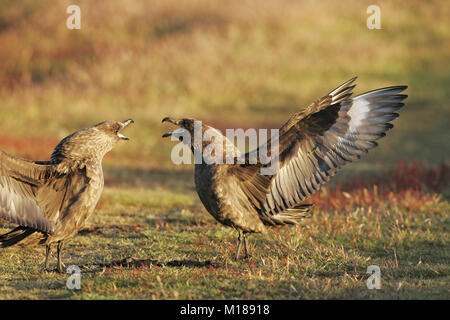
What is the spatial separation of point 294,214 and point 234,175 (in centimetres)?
96

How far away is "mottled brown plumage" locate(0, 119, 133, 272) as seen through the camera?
641 centimetres

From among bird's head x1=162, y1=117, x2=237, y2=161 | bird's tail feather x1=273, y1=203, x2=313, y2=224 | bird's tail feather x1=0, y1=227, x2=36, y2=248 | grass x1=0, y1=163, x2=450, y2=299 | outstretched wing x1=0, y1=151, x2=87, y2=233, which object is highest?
bird's head x1=162, y1=117, x2=237, y2=161

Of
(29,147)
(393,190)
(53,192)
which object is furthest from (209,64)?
(53,192)

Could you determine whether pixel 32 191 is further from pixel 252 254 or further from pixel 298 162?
pixel 298 162

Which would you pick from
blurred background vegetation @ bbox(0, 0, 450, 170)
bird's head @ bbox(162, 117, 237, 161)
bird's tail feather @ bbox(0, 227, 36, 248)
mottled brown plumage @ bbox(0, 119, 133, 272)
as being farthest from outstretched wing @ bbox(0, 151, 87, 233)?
blurred background vegetation @ bbox(0, 0, 450, 170)

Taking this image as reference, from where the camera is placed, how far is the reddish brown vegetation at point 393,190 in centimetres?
1039

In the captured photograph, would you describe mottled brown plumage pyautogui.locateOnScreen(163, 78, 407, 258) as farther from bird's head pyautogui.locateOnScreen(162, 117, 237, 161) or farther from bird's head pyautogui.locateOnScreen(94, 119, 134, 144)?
bird's head pyautogui.locateOnScreen(94, 119, 134, 144)

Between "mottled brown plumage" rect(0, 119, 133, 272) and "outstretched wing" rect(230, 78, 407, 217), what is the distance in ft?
5.29

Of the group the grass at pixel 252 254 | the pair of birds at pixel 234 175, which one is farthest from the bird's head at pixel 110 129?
the grass at pixel 252 254

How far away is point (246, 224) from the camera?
6918 millimetres

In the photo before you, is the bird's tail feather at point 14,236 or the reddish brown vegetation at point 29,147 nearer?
the bird's tail feather at point 14,236

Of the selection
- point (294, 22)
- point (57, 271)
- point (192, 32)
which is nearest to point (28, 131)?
point (192, 32)

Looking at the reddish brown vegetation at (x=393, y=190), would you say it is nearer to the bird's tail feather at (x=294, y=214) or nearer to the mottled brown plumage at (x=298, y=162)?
the bird's tail feather at (x=294, y=214)

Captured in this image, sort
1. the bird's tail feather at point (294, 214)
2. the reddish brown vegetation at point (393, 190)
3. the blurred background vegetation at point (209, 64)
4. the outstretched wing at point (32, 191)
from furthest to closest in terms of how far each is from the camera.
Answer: the blurred background vegetation at point (209, 64), the reddish brown vegetation at point (393, 190), the bird's tail feather at point (294, 214), the outstretched wing at point (32, 191)
